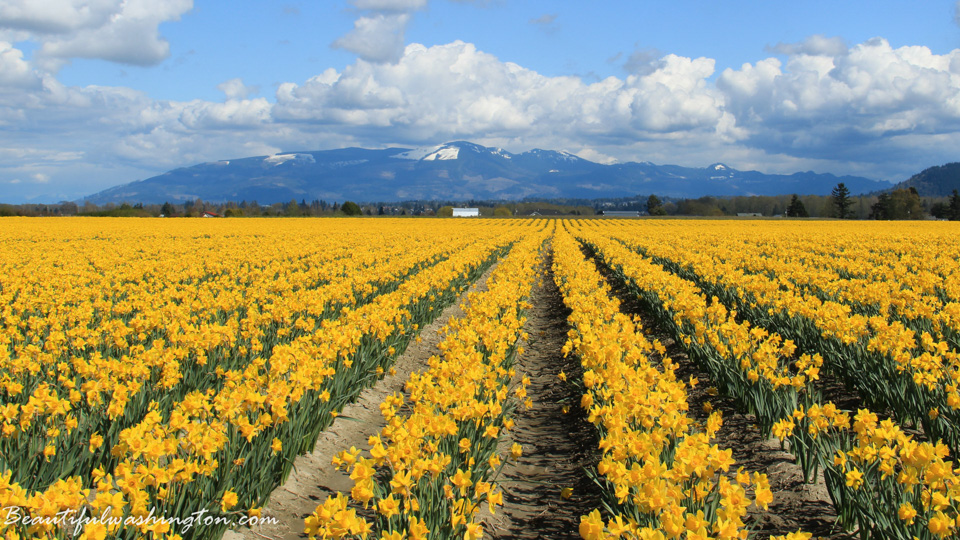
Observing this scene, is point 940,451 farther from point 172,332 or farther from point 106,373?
point 172,332

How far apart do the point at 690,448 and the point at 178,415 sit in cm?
338

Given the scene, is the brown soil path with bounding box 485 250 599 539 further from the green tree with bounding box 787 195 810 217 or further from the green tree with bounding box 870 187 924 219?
the green tree with bounding box 787 195 810 217

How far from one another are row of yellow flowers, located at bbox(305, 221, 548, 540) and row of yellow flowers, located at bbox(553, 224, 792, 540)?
0.79m

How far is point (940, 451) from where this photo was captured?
132 inches

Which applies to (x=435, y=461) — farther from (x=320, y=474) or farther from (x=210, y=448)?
(x=320, y=474)

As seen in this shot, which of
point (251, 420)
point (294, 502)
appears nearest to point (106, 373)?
point (251, 420)

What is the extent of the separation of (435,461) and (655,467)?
1.36 meters

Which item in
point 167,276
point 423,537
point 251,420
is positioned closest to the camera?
point 423,537

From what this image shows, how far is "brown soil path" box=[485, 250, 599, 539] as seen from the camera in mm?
4734

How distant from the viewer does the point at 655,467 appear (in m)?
3.36

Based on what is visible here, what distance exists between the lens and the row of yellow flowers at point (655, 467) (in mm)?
2965

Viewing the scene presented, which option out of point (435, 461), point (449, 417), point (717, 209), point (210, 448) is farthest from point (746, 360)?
point (717, 209)

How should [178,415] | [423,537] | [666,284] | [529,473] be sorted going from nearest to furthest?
[423,537] → [178,415] → [529,473] → [666,284]

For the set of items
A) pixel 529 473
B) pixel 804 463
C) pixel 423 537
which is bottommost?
pixel 529 473
